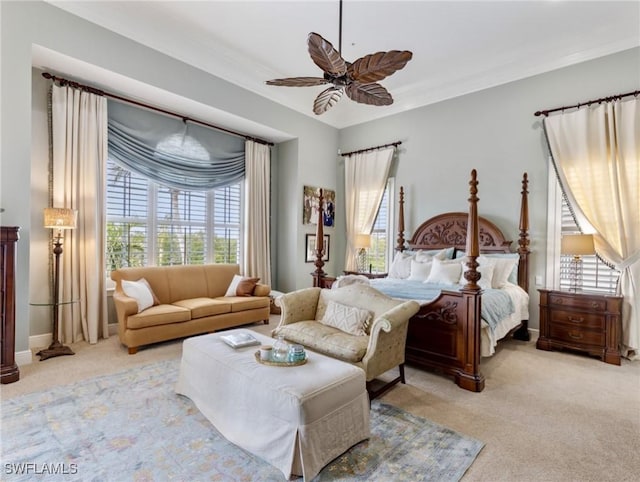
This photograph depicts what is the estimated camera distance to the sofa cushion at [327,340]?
2.60 m

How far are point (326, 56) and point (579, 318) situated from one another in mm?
3905

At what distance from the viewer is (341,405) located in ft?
6.40

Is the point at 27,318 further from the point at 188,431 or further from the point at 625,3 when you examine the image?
the point at 625,3

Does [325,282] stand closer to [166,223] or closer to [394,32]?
[166,223]

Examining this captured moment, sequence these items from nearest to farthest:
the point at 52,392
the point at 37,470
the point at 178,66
Result: 1. the point at 37,470
2. the point at 52,392
3. the point at 178,66

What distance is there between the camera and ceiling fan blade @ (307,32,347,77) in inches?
92.0

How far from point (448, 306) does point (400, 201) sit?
2929 millimetres

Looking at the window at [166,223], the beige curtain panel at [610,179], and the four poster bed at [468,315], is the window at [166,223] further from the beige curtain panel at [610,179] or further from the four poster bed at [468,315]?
the beige curtain panel at [610,179]

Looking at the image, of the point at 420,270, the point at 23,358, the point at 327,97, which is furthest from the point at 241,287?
the point at 327,97

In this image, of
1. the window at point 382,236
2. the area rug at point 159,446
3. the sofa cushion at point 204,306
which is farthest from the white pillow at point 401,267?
the area rug at point 159,446

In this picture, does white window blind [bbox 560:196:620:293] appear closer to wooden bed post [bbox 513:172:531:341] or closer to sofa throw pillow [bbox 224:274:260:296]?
wooden bed post [bbox 513:172:531:341]

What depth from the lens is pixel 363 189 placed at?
6.21 metres

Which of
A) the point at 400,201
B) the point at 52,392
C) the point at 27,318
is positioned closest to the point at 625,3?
the point at 400,201

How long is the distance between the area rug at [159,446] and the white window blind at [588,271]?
3141 millimetres
